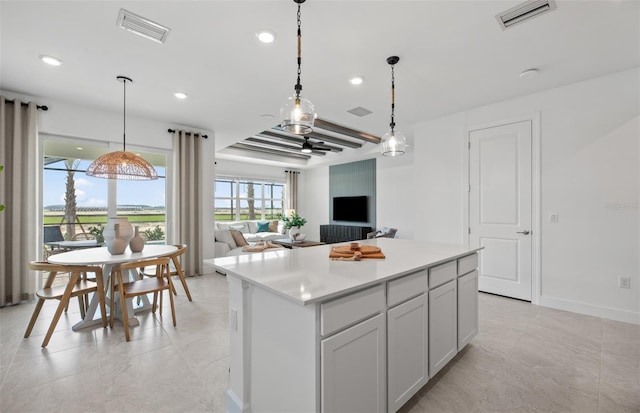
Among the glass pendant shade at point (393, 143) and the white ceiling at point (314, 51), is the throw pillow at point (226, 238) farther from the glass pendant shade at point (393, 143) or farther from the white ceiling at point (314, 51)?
the glass pendant shade at point (393, 143)

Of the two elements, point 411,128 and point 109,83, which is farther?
point 411,128

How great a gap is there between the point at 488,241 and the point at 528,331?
1.44 meters

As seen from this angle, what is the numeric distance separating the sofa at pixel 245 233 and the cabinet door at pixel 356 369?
4050 millimetres

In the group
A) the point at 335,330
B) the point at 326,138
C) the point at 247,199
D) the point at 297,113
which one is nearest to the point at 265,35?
the point at 297,113

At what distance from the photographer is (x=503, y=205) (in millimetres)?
3789

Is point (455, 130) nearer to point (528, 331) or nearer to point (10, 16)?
point (528, 331)

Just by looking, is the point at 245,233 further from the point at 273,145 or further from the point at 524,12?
the point at 524,12

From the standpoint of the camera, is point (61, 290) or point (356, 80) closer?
point (61, 290)

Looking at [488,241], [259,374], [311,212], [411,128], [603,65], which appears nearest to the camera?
[259,374]

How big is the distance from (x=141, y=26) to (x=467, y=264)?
3.27 meters

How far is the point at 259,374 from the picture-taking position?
4.88 feet

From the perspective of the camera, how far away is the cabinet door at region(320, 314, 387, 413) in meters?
1.19

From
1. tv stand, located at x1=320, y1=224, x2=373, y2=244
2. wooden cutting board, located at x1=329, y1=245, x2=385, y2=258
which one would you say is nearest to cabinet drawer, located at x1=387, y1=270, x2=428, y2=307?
wooden cutting board, located at x1=329, y1=245, x2=385, y2=258

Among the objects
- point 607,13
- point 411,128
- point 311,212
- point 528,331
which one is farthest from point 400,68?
point 311,212
